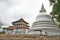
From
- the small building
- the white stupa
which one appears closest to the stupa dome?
the white stupa

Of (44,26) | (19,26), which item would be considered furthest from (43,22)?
(19,26)

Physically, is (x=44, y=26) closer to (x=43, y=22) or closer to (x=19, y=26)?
(x=43, y=22)

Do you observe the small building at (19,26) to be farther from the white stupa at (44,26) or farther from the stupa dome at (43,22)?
the white stupa at (44,26)

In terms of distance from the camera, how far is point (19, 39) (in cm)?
1270

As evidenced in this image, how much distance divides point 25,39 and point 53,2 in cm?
745

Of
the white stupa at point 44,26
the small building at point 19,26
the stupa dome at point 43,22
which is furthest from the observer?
the small building at point 19,26

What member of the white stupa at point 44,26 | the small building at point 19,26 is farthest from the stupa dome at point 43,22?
the small building at point 19,26

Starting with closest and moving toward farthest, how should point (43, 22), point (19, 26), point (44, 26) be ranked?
point (44, 26), point (43, 22), point (19, 26)

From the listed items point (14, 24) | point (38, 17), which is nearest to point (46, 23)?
point (38, 17)

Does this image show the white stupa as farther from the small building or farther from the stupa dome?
the small building

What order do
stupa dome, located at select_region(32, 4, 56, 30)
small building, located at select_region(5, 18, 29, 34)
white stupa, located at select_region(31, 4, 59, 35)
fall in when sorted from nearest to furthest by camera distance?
white stupa, located at select_region(31, 4, 59, 35) → stupa dome, located at select_region(32, 4, 56, 30) → small building, located at select_region(5, 18, 29, 34)

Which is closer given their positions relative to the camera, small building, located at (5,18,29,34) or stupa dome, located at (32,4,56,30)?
stupa dome, located at (32,4,56,30)

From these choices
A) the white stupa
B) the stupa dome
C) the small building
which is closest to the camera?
the white stupa

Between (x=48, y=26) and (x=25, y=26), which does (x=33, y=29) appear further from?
(x=25, y=26)
